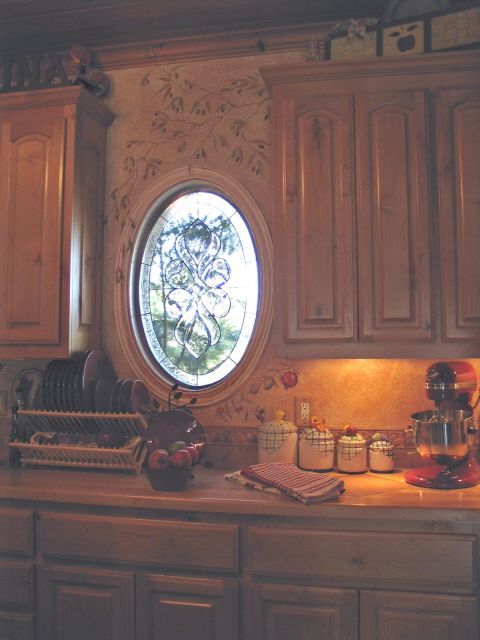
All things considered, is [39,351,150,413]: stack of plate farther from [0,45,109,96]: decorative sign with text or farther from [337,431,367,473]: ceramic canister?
[0,45,109,96]: decorative sign with text

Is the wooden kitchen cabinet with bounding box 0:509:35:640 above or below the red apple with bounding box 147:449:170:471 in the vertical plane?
below

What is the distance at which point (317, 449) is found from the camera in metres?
2.36

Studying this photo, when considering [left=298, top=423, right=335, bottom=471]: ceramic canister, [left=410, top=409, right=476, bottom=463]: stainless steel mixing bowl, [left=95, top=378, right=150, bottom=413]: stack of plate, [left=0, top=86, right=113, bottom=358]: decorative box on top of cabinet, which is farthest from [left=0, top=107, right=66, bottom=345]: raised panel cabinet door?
[left=410, top=409, right=476, bottom=463]: stainless steel mixing bowl

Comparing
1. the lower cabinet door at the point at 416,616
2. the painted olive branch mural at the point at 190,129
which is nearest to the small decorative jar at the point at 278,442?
the lower cabinet door at the point at 416,616

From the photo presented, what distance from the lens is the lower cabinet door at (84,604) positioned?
2039 mm

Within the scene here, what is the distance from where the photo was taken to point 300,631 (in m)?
→ 1.91

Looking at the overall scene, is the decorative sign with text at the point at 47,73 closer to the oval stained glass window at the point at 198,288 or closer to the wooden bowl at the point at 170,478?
the oval stained glass window at the point at 198,288

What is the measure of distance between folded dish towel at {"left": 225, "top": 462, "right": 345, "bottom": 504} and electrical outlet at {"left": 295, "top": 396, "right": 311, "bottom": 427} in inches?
11.0

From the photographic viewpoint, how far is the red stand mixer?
80.5 inches

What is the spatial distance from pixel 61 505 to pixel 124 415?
0.41m

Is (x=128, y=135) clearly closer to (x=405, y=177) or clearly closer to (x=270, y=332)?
(x=270, y=332)

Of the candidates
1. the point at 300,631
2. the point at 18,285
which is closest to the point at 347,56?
the point at 18,285

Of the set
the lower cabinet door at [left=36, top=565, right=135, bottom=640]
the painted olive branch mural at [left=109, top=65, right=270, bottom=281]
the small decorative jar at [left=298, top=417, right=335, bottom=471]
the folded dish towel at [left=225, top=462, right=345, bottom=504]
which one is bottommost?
the lower cabinet door at [left=36, top=565, right=135, bottom=640]

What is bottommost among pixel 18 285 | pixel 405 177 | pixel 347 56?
pixel 18 285
